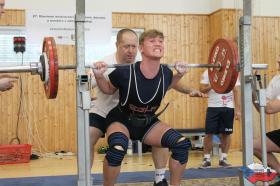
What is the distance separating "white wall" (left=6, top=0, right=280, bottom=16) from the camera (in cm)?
773

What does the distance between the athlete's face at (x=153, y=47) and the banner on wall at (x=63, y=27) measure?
4650 mm

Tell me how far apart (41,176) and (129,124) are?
7.62 feet

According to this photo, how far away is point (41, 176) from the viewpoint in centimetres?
517

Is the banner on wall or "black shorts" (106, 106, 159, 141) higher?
the banner on wall

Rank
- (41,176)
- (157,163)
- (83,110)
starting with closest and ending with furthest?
(83,110) → (157,163) → (41,176)

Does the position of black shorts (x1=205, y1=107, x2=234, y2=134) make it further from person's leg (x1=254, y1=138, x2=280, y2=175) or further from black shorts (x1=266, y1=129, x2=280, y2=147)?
black shorts (x1=266, y1=129, x2=280, y2=147)

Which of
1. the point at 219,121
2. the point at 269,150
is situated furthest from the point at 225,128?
the point at 269,150

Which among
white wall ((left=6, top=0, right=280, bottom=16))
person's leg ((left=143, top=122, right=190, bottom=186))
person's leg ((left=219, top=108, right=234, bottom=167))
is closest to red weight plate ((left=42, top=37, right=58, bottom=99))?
person's leg ((left=143, top=122, right=190, bottom=186))

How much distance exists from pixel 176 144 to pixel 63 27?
5153 millimetres

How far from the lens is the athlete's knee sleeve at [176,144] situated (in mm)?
3104

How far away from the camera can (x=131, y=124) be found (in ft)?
10.7

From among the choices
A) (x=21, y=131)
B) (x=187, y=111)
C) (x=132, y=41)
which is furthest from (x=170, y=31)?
(x=132, y=41)

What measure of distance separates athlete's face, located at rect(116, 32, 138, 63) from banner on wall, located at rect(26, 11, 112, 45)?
4279 millimetres

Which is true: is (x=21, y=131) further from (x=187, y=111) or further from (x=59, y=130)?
(x=187, y=111)
